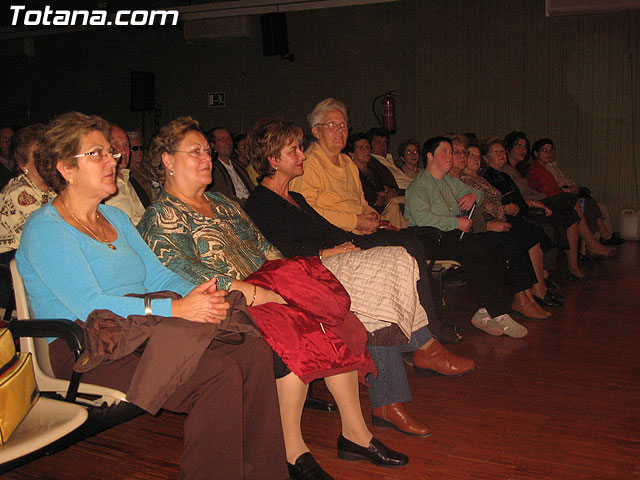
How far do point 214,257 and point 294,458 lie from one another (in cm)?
76

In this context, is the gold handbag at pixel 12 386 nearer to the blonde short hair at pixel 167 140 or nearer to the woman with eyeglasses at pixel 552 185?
the blonde short hair at pixel 167 140

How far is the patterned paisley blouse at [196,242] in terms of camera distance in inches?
82.9

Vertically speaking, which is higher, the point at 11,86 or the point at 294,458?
the point at 11,86

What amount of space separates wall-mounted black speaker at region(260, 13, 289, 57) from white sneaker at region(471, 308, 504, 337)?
7041 millimetres

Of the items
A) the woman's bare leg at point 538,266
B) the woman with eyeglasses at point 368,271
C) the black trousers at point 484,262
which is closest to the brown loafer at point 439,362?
the woman with eyeglasses at point 368,271

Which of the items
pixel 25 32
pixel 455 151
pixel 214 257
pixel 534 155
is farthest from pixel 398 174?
pixel 25 32

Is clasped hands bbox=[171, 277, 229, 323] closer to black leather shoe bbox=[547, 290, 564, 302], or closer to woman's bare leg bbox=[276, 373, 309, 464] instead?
woman's bare leg bbox=[276, 373, 309, 464]

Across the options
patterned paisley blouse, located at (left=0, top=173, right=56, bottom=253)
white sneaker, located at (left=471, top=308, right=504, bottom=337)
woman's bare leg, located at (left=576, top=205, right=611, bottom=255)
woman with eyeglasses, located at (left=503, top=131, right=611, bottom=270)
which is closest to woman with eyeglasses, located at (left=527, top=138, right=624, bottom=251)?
woman with eyeglasses, located at (left=503, top=131, right=611, bottom=270)

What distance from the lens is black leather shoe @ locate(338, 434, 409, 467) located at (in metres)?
2.14

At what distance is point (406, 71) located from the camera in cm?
934

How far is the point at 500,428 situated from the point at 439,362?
0.54 meters

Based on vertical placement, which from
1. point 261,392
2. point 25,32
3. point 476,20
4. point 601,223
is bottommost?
point 601,223

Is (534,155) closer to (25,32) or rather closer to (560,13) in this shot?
(560,13)

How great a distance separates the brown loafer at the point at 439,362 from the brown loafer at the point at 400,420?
0.53 m
